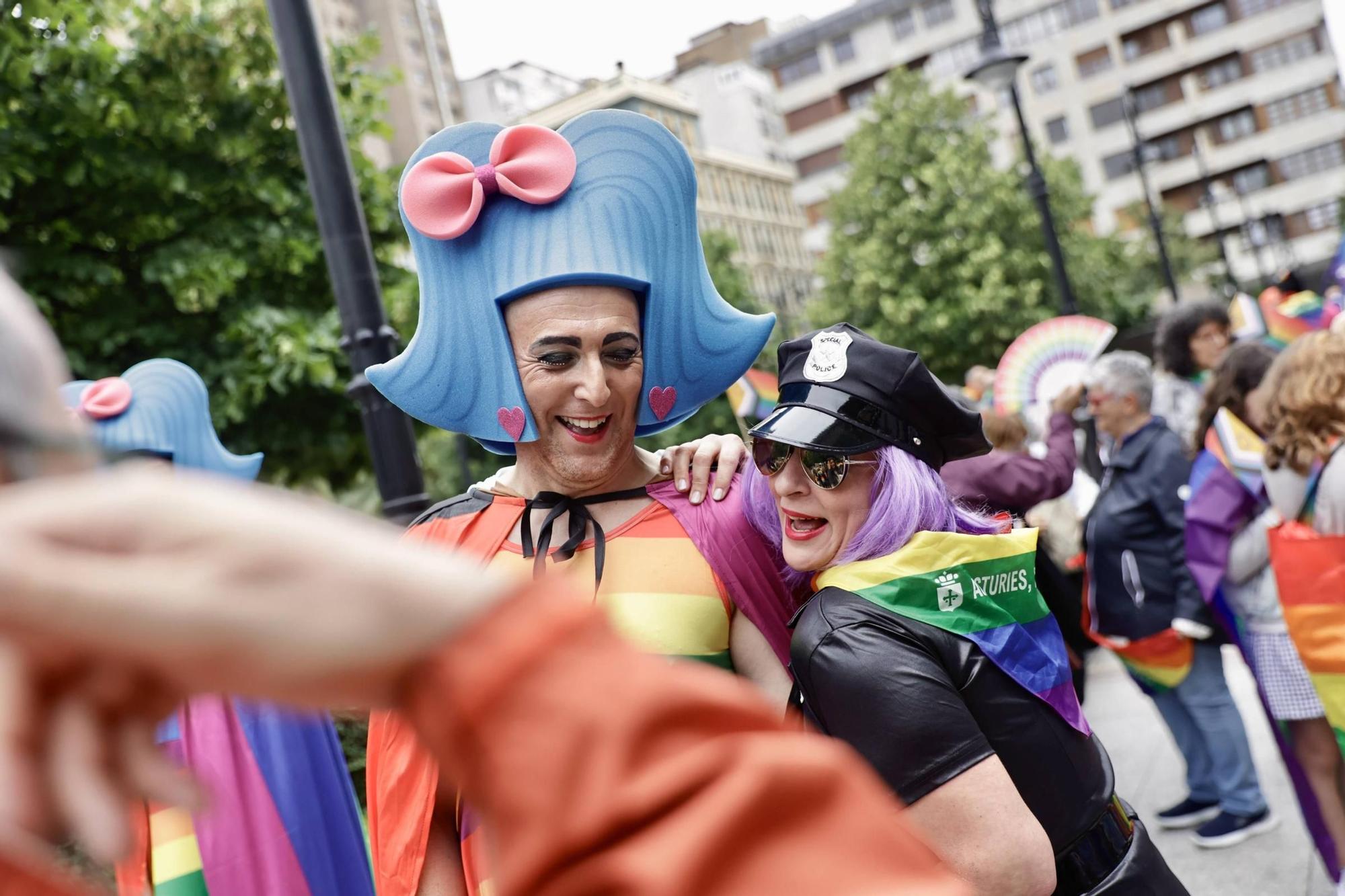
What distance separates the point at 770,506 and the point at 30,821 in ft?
6.38

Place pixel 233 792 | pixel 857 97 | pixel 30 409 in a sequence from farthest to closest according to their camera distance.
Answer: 1. pixel 857 97
2. pixel 233 792
3. pixel 30 409

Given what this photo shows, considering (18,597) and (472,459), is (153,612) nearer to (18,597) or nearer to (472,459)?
(18,597)

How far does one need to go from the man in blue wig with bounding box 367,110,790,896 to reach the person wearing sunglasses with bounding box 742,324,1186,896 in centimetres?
17

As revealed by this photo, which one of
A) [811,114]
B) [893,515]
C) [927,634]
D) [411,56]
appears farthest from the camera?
[411,56]

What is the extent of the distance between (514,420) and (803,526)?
596 mm

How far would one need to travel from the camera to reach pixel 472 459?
2534 cm

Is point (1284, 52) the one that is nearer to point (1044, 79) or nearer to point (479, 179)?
point (1044, 79)

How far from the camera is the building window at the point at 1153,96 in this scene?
54312 mm

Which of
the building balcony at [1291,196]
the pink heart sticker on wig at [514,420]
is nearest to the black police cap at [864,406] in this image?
the pink heart sticker on wig at [514,420]

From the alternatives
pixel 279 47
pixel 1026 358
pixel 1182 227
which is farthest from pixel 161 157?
pixel 1182 227

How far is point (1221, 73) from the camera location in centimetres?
5347

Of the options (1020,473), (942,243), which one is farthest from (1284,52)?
(1020,473)

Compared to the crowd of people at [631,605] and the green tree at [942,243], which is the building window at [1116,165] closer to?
the green tree at [942,243]

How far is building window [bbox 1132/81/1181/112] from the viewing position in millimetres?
54312
